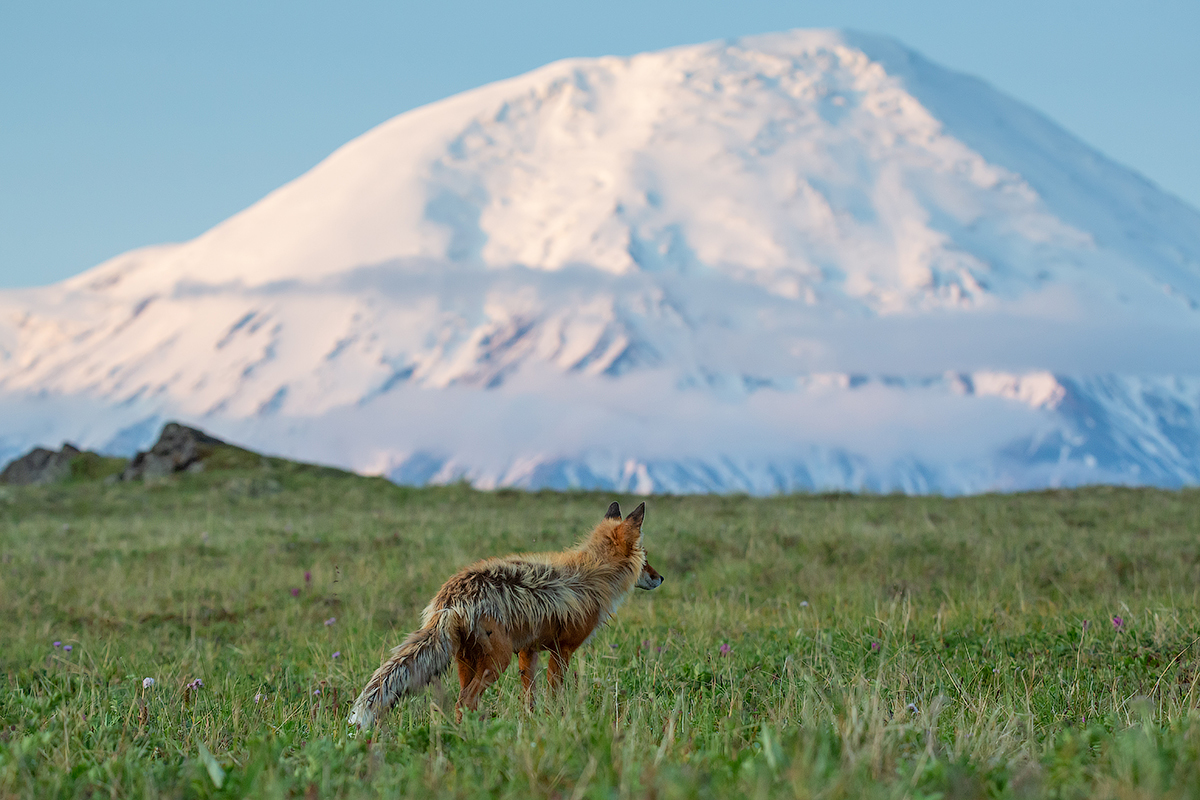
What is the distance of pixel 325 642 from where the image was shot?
8.92 m

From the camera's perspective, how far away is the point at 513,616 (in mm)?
5480

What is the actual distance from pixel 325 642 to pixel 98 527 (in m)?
12.6

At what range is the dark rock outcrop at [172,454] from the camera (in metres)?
30.8

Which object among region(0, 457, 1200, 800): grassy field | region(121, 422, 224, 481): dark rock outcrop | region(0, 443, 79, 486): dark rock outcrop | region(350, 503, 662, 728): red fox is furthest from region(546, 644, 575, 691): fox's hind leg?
region(0, 443, 79, 486): dark rock outcrop

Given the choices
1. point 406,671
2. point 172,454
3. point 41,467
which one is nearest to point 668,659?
point 406,671

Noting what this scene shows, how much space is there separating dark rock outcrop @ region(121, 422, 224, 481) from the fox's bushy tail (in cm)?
2766

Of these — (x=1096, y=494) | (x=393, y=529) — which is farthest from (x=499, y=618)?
(x=1096, y=494)

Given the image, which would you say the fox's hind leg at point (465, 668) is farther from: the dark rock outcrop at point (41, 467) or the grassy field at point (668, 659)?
the dark rock outcrop at point (41, 467)

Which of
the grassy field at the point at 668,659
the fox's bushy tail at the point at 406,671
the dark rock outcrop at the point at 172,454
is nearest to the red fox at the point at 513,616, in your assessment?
the fox's bushy tail at the point at 406,671

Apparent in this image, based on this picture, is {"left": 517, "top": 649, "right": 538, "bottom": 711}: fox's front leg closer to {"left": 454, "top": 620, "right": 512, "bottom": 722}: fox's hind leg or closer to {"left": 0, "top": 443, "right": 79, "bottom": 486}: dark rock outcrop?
{"left": 454, "top": 620, "right": 512, "bottom": 722}: fox's hind leg

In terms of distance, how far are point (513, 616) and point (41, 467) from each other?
1392 inches

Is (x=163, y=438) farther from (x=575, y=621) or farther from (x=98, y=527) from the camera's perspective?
(x=575, y=621)

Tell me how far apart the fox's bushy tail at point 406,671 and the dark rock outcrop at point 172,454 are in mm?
27658

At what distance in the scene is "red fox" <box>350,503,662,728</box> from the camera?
5070 millimetres
